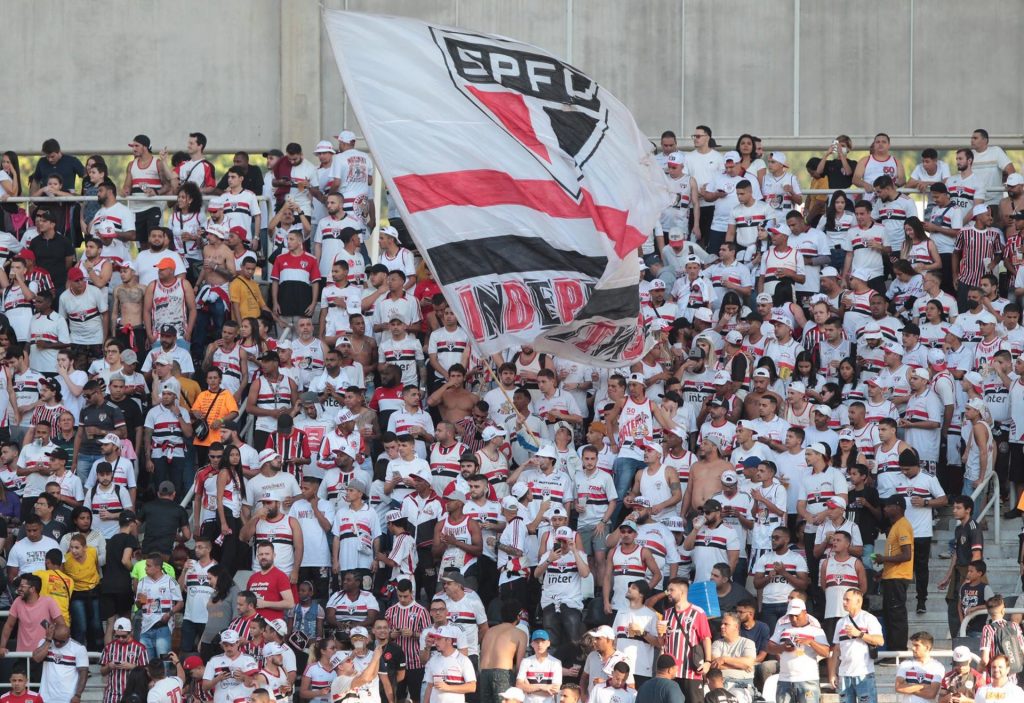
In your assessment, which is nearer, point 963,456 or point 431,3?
point 963,456

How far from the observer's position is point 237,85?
Answer: 105 ft

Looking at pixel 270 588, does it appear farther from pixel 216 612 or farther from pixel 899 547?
pixel 899 547

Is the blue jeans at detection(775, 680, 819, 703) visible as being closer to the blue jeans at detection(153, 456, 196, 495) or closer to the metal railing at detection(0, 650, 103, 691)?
the metal railing at detection(0, 650, 103, 691)

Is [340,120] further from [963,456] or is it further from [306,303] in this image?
[963,456]

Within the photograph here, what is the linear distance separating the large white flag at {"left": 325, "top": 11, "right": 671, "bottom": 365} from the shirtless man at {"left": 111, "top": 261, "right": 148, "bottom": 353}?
10.5 m

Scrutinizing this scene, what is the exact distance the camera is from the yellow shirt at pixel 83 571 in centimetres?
2053

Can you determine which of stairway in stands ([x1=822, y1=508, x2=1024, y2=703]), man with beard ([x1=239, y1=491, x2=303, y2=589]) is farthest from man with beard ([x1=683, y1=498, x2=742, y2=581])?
man with beard ([x1=239, y1=491, x2=303, y2=589])

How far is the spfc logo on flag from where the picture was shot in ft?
47.4

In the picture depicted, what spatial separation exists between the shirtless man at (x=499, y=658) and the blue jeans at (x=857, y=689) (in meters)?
3.21

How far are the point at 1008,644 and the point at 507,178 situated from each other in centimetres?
742

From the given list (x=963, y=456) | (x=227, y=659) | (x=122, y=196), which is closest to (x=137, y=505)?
(x=227, y=659)

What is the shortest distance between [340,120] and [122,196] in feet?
19.0

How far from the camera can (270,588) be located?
2019 centimetres

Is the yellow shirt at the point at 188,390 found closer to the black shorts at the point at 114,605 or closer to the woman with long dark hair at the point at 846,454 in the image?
the black shorts at the point at 114,605
